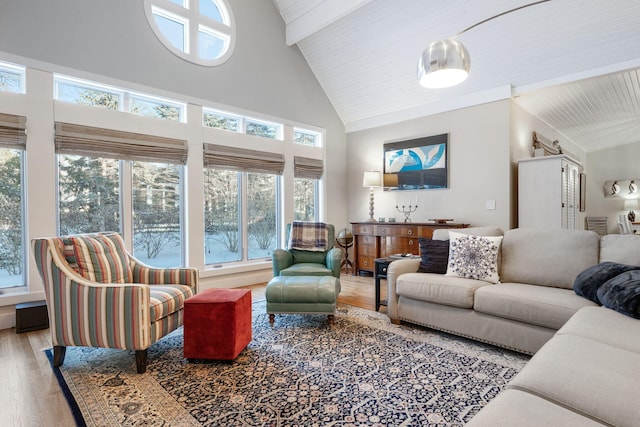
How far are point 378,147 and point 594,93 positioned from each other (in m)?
3.24

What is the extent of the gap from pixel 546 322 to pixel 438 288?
2.54ft

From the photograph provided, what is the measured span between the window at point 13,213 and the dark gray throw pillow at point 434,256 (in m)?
3.90

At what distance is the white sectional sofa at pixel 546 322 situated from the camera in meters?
→ 1.00

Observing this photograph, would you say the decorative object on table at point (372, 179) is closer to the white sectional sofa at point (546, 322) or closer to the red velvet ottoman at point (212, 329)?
the white sectional sofa at point (546, 322)

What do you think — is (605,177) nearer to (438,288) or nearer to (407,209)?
(407,209)

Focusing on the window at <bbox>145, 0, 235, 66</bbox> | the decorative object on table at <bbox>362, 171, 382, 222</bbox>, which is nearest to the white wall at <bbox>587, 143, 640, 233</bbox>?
the decorative object on table at <bbox>362, 171, 382, 222</bbox>

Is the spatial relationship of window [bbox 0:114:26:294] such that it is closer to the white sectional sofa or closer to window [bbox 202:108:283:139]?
window [bbox 202:108:283:139]

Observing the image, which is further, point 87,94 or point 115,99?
point 115,99

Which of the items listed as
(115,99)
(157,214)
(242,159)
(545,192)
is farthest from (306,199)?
(545,192)

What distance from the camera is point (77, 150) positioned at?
3.37 m

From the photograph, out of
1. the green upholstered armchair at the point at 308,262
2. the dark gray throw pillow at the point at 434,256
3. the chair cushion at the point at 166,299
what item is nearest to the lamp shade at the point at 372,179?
the green upholstered armchair at the point at 308,262

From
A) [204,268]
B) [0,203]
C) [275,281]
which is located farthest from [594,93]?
[0,203]

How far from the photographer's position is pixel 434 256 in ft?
10.2

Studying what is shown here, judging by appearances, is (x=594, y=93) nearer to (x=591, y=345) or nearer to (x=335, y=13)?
(x=335, y=13)
